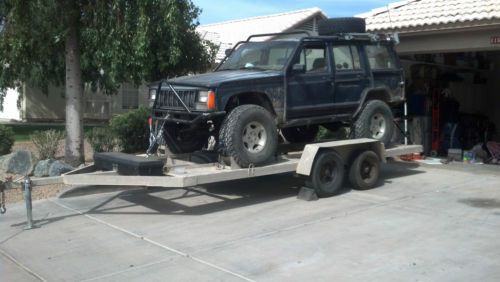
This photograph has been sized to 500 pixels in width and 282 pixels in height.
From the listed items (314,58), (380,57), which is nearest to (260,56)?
(314,58)

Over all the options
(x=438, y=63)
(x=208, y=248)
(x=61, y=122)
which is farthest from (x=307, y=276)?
(x=61, y=122)

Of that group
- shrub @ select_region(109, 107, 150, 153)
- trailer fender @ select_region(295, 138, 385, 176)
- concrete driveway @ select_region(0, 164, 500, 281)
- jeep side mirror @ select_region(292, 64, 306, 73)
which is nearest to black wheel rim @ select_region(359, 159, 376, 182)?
trailer fender @ select_region(295, 138, 385, 176)

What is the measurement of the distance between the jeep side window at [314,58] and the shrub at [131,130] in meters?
5.41

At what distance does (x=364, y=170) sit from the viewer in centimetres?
959

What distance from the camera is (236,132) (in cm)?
791

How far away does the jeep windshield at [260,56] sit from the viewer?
894cm

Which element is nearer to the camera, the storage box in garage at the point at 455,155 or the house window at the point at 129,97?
the storage box in garage at the point at 455,155

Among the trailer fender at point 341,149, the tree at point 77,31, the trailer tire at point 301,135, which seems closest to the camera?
the trailer fender at point 341,149

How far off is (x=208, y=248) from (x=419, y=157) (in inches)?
316

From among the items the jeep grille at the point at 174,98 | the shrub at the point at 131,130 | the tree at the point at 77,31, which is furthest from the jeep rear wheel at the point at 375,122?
the shrub at the point at 131,130

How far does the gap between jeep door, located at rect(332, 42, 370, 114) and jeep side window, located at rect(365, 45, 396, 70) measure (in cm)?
30

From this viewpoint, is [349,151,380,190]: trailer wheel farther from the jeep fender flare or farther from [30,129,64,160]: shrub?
[30,129,64,160]: shrub

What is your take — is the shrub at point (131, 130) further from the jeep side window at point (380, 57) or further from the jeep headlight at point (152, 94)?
the jeep side window at point (380, 57)

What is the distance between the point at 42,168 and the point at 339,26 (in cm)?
570
